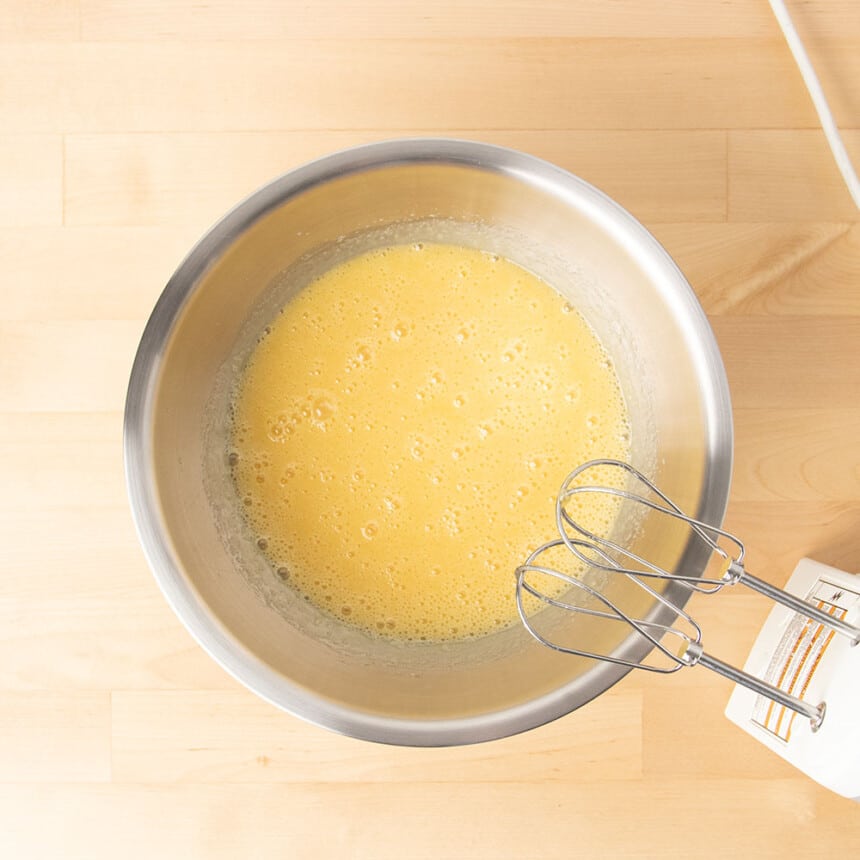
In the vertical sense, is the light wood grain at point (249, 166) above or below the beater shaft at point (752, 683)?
above

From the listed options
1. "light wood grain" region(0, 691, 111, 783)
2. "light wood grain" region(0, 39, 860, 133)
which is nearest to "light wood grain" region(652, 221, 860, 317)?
"light wood grain" region(0, 39, 860, 133)

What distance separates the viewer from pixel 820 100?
884mm

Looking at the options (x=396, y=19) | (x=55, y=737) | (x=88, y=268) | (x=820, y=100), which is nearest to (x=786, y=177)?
(x=820, y=100)

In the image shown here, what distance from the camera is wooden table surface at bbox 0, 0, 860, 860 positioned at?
893 mm

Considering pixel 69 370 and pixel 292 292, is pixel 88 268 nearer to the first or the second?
pixel 69 370

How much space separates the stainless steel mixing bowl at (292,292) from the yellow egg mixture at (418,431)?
0.08 ft

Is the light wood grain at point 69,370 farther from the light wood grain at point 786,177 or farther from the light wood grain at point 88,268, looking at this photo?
the light wood grain at point 786,177

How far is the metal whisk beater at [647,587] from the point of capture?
0.68m

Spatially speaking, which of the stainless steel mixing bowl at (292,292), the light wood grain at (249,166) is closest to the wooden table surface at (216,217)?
the light wood grain at (249,166)

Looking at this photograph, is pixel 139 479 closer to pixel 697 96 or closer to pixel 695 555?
pixel 695 555

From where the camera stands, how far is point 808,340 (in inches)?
35.6

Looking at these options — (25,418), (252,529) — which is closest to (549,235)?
(252,529)

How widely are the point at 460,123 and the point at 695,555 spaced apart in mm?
505

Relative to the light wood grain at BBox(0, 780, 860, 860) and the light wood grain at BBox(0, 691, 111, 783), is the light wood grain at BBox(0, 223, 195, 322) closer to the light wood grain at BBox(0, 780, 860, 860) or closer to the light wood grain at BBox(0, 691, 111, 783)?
the light wood grain at BBox(0, 691, 111, 783)
